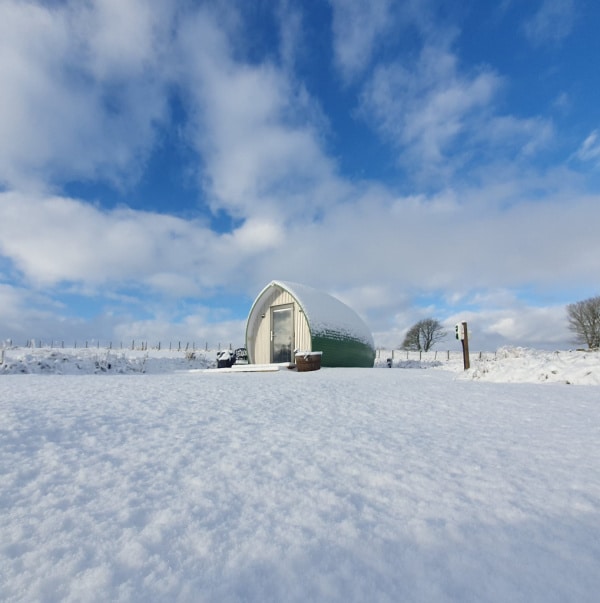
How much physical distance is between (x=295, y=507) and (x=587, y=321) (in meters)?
39.3

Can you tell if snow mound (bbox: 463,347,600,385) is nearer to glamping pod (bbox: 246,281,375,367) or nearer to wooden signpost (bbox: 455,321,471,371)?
wooden signpost (bbox: 455,321,471,371)

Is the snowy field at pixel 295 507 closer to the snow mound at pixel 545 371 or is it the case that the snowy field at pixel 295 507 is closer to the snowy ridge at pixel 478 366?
the snow mound at pixel 545 371

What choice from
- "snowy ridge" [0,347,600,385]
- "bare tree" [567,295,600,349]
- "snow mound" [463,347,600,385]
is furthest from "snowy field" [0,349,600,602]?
"bare tree" [567,295,600,349]

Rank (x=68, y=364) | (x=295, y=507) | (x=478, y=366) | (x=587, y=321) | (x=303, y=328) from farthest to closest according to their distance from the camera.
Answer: (x=587, y=321), (x=303, y=328), (x=68, y=364), (x=478, y=366), (x=295, y=507)

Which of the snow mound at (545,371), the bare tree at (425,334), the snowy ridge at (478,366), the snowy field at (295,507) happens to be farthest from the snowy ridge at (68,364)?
the bare tree at (425,334)

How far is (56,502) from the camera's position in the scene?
6.48 feet

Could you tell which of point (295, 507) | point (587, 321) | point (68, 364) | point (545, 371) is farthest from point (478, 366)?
point (587, 321)

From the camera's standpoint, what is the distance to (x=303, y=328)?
1521 cm

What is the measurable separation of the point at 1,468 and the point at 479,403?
5.23m

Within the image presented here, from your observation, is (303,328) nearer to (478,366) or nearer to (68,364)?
(478,366)

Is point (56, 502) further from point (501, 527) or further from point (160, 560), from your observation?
point (501, 527)

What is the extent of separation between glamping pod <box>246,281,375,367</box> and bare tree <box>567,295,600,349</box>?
25.2 m

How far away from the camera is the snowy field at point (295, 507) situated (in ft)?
4.50

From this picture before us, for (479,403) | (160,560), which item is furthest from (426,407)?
(160,560)
